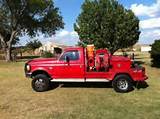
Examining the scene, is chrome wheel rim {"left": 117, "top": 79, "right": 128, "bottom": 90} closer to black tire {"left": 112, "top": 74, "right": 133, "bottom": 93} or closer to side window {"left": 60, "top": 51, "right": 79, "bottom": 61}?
black tire {"left": 112, "top": 74, "right": 133, "bottom": 93}

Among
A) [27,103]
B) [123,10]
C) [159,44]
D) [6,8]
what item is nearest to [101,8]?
[123,10]

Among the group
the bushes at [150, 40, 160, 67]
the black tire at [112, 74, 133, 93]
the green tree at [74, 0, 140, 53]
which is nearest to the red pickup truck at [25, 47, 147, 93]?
the black tire at [112, 74, 133, 93]

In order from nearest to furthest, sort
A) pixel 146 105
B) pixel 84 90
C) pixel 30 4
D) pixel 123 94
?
pixel 146 105 → pixel 123 94 → pixel 84 90 → pixel 30 4

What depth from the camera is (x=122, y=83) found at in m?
16.2

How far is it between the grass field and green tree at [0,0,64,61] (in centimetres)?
3145

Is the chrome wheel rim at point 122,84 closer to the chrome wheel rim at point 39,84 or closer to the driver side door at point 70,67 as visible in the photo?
the driver side door at point 70,67

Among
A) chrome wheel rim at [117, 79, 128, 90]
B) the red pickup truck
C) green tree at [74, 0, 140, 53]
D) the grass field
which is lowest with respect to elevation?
the grass field

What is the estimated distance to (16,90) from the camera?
1712cm

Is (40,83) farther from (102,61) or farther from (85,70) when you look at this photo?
(102,61)

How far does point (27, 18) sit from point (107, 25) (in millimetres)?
20065

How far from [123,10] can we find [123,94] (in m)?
21.2

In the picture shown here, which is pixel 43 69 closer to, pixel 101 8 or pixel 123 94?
pixel 123 94

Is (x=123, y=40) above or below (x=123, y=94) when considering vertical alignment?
above

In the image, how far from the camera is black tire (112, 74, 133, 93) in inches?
633
